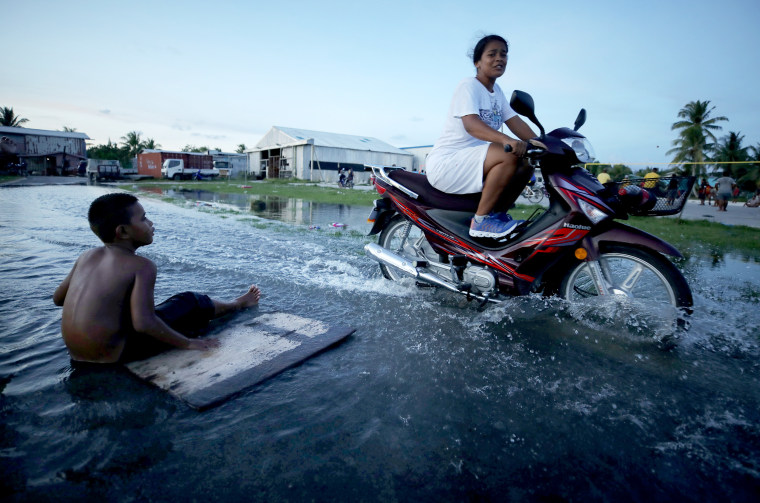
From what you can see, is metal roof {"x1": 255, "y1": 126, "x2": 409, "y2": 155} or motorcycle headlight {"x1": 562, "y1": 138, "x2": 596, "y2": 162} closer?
motorcycle headlight {"x1": 562, "y1": 138, "x2": 596, "y2": 162}

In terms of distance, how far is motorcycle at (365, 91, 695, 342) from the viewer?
254 centimetres

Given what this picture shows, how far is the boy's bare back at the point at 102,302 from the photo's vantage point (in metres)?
1.94

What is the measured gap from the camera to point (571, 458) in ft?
4.87

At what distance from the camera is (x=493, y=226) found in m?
2.98

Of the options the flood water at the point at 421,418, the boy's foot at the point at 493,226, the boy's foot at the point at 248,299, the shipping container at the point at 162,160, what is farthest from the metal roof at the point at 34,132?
the boy's foot at the point at 493,226

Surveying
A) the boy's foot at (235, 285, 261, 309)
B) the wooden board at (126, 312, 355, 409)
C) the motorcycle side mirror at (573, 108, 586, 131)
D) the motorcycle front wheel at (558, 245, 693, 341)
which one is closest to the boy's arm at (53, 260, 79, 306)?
the wooden board at (126, 312, 355, 409)

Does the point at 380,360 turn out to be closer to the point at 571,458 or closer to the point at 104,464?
the point at 571,458

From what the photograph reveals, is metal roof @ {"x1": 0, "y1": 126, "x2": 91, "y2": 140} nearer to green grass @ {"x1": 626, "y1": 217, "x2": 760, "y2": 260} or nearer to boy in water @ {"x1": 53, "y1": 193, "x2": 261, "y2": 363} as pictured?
boy in water @ {"x1": 53, "y1": 193, "x2": 261, "y2": 363}

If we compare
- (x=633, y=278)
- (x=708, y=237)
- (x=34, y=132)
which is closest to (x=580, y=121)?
(x=633, y=278)

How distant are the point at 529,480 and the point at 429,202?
241cm

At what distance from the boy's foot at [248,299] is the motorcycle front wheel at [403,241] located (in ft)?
4.41

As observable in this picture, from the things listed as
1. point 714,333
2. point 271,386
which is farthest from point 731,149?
point 271,386

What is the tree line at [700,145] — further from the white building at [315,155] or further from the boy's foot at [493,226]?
the boy's foot at [493,226]

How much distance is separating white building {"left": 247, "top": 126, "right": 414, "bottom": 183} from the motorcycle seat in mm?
30467
